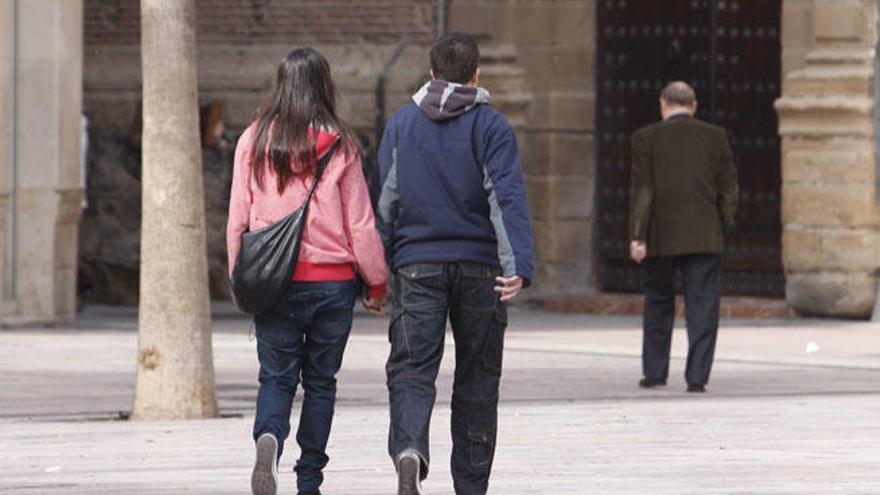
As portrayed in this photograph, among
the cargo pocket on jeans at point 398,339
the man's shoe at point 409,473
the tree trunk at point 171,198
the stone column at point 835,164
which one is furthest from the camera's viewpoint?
the stone column at point 835,164

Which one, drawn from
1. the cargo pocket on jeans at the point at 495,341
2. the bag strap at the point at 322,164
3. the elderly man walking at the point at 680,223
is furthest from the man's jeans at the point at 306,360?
the elderly man walking at the point at 680,223

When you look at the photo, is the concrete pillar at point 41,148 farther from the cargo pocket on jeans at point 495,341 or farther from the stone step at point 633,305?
the cargo pocket on jeans at point 495,341

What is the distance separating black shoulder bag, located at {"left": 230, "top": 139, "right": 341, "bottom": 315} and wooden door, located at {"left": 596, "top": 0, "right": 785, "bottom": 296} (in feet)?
44.1

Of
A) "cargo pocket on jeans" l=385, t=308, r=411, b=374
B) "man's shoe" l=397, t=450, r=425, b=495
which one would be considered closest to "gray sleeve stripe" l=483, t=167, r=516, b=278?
"cargo pocket on jeans" l=385, t=308, r=411, b=374

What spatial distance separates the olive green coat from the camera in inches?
639

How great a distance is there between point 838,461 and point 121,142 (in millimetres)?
13703

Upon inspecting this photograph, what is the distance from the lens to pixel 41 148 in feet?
69.2

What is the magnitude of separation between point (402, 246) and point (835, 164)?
1255cm

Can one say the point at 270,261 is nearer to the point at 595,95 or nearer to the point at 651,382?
the point at 651,382

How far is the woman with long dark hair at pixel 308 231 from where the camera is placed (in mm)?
10375

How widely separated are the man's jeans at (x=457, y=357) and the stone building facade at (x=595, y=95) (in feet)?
40.4

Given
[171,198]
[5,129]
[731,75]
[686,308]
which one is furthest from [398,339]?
[731,75]

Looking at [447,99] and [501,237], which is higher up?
[447,99]

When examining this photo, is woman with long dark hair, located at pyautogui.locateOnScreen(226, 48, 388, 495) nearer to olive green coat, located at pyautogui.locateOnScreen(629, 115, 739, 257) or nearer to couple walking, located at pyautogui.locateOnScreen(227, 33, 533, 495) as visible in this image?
couple walking, located at pyautogui.locateOnScreen(227, 33, 533, 495)
